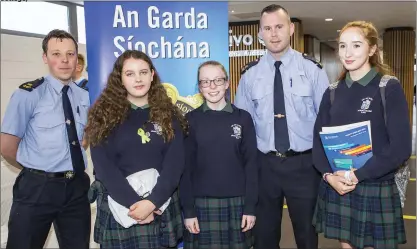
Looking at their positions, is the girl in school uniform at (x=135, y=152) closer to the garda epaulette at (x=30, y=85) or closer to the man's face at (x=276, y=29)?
the garda epaulette at (x=30, y=85)

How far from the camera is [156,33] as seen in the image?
2.75 m

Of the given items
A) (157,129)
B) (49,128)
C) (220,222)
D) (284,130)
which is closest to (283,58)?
(284,130)

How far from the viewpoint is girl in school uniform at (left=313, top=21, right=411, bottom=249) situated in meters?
1.89

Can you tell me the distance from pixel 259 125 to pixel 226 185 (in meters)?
0.47

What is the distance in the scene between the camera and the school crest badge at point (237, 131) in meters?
2.18

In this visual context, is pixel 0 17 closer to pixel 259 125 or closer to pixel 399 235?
pixel 259 125

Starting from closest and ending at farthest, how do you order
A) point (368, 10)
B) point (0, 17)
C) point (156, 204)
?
1. point (156, 204)
2. point (0, 17)
3. point (368, 10)

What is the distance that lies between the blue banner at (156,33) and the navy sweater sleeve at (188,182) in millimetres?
785

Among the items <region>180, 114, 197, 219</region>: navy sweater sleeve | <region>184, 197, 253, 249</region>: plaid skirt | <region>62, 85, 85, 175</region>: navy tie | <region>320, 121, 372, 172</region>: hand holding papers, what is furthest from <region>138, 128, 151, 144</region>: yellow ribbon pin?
<region>320, 121, 372, 172</region>: hand holding papers

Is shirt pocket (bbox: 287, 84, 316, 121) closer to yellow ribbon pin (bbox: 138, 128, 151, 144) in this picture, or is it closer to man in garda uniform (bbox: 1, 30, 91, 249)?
yellow ribbon pin (bbox: 138, 128, 151, 144)

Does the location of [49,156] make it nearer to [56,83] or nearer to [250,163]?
[56,83]

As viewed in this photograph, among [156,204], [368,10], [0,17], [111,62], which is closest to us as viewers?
[156,204]

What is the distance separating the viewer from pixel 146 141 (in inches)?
77.5

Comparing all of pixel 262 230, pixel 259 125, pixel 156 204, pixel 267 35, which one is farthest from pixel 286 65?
pixel 156 204
